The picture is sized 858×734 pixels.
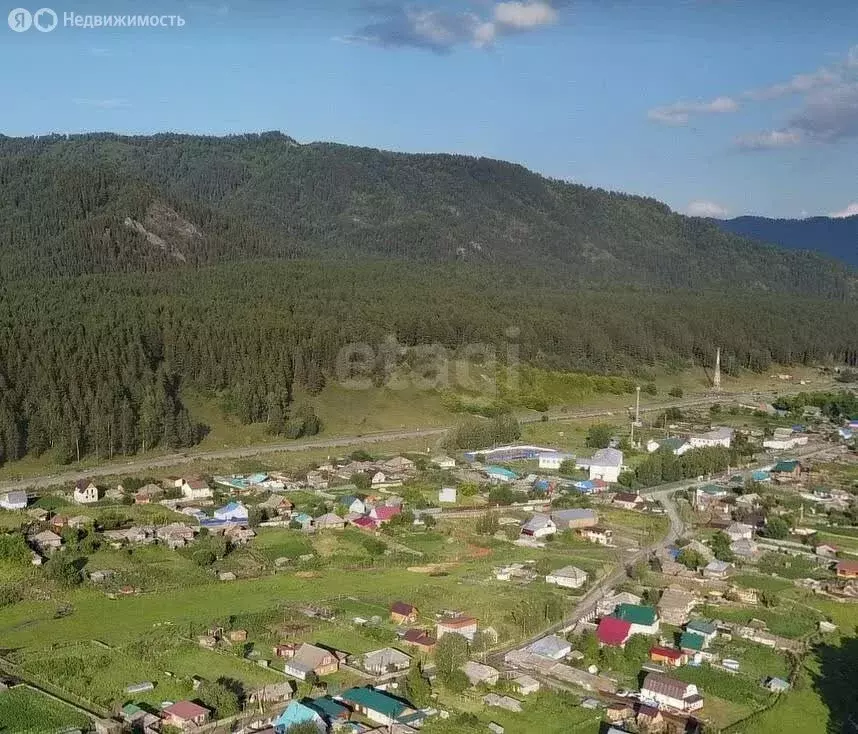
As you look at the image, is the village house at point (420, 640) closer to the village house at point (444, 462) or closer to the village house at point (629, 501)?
the village house at point (629, 501)

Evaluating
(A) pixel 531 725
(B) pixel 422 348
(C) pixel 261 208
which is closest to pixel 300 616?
(A) pixel 531 725

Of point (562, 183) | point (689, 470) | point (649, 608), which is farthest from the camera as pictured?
point (562, 183)

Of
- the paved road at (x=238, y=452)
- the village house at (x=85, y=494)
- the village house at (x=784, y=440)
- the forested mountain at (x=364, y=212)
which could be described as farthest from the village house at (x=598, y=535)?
the forested mountain at (x=364, y=212)

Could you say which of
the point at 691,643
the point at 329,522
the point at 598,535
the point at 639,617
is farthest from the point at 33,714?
the point at 598,535

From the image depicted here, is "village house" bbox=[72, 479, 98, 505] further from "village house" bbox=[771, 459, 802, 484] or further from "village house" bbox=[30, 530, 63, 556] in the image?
"village house" bbox=[771, 459, 802, 484]

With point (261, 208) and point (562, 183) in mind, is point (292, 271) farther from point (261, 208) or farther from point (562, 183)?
point (562, 183)

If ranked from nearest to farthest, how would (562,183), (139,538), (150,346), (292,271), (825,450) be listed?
1. (139,538)
2. (825,450)
3. (150,346)
4. (292,271)
5. (562,183)

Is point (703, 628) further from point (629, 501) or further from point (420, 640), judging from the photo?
point (629, 501)

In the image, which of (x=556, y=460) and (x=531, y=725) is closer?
(x=531, y=725)

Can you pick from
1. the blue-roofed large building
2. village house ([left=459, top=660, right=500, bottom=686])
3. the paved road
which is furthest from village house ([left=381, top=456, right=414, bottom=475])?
village house ([left=459, top=660, right=500, bottom=686])
